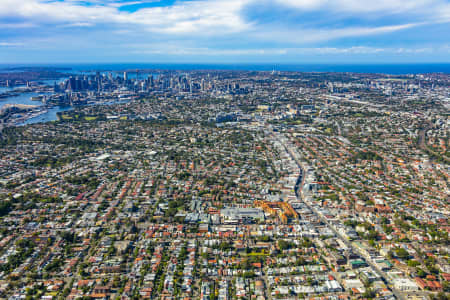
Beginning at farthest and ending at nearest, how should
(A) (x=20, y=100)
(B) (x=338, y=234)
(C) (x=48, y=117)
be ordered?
(A) (x=20, y=100) < (C) (x=48, y=117) < (B) (x=338, y=234)

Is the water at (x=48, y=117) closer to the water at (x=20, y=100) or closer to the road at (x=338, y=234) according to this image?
the water at (x=20, y=100)

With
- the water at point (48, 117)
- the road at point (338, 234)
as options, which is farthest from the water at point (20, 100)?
the road at point (338, 234)

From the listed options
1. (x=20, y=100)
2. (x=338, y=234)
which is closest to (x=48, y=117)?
(x=20, y=100)

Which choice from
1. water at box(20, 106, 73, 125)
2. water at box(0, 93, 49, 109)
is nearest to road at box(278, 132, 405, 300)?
water at box(20, 106, 73, 125)

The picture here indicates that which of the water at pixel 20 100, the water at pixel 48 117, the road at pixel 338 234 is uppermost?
the water at pixel 20 100

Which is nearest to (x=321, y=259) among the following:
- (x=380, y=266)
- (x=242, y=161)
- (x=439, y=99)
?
(x=380, y=266)

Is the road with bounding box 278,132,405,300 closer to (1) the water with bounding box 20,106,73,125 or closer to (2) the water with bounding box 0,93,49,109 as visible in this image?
(1) the water with bounding box 20,106,73,125

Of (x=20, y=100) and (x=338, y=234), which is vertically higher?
(x=20, y=100)

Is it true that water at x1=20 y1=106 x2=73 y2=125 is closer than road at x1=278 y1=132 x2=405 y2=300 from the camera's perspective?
No

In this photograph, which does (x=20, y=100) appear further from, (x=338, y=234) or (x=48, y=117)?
(x=338, y=234)

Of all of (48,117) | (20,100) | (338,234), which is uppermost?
(20,100)

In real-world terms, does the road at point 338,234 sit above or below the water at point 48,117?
below
